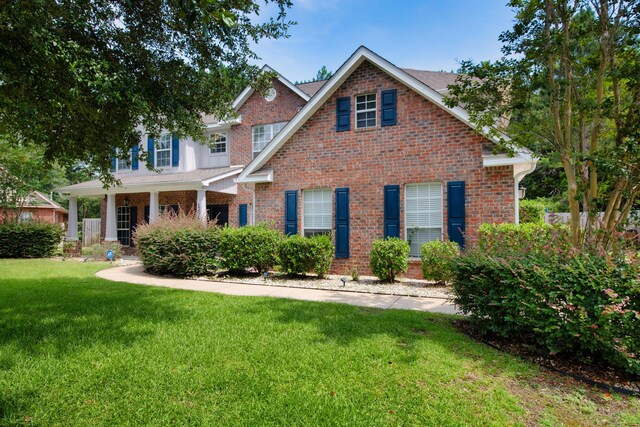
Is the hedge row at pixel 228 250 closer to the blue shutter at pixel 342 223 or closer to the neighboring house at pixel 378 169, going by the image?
the blue shutter at pixel 342 223

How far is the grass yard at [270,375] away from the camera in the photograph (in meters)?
3.14

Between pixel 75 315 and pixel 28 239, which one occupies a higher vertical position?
A: pixel 28 239

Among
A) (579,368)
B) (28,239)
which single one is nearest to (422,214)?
(579,368)

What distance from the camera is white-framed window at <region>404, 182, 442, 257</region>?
1034 cm

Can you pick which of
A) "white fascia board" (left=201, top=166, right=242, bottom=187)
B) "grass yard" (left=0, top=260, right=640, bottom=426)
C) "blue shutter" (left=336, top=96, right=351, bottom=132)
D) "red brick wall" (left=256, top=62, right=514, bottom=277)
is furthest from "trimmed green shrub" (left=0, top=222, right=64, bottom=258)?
"blue shutter" (left=336, top=96, right=351, bottom=132)

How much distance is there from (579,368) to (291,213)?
900 centimetres

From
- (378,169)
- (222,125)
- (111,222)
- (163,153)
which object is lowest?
(111,222)

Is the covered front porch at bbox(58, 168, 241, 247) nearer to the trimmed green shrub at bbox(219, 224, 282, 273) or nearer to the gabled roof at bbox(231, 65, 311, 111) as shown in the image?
the gabled roof at bbox(231, 65, 311, 111)

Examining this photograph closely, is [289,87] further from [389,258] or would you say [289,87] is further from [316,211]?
[389,258]

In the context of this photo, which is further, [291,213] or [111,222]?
[111,222]

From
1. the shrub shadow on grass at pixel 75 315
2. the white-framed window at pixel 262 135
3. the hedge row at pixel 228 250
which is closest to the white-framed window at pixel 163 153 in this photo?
the white-framed window at pixel 262 135

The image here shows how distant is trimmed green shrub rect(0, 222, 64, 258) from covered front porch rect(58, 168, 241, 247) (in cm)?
91

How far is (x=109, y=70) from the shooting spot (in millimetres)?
5383

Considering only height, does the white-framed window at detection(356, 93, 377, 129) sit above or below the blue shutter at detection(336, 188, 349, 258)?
above
